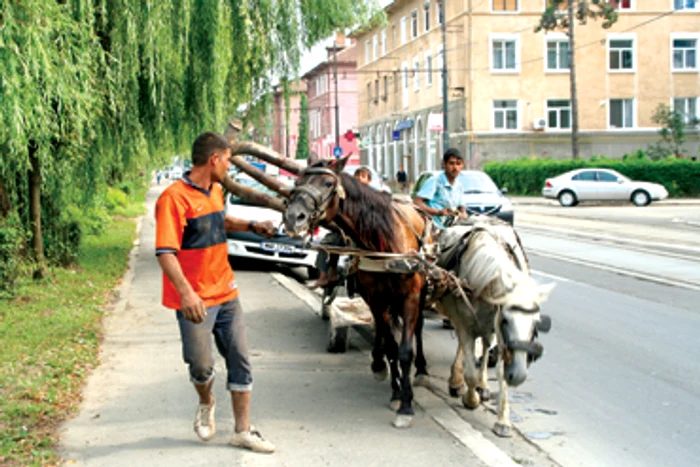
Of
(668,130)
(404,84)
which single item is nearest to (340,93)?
(404,84)

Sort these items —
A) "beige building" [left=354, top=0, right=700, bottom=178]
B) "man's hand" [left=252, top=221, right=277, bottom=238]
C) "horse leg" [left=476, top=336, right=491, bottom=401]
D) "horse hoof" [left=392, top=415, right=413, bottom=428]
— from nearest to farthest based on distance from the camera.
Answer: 1. "man's hand" [left=252, top=221, right=277, bottom=238]
2. "horse hoof" [left=392, top=415, right=413, bottom=428]
3. "horse leg" [left=476, top=336, right=491, bottom=401]
4. "beige building" [left=354, top=0, right=700, bottom=178]

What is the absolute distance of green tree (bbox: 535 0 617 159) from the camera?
42938mm

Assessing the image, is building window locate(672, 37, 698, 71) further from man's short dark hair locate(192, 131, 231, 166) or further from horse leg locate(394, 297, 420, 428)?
man's short dark hair locate(192, 131, 231, 166)

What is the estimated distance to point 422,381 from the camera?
7.18 m

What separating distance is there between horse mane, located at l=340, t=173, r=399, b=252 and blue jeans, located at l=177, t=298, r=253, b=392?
123 cm

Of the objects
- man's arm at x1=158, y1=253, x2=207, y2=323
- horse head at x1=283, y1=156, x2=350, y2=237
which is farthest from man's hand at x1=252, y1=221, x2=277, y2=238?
man's arm at x1=158, y1=253, x2=207, y2=323

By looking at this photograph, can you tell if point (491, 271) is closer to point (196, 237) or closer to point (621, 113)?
point (196, 237)

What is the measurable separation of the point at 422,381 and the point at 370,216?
68.2 inches

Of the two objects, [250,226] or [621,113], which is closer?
[250,226]

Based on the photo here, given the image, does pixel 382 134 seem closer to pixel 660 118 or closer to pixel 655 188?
pixel 660 118

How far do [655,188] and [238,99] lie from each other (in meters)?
26.2

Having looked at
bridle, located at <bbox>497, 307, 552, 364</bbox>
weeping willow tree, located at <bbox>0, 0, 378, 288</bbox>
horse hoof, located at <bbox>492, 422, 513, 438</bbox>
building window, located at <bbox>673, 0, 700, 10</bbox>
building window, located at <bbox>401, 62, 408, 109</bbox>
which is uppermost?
building window, located at <bbox>673, 0, 700, 10</bbox>

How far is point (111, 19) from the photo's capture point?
12297 mm

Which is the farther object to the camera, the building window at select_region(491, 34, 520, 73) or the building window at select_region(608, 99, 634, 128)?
the building window at select_region(608, 99, 634, 128)
